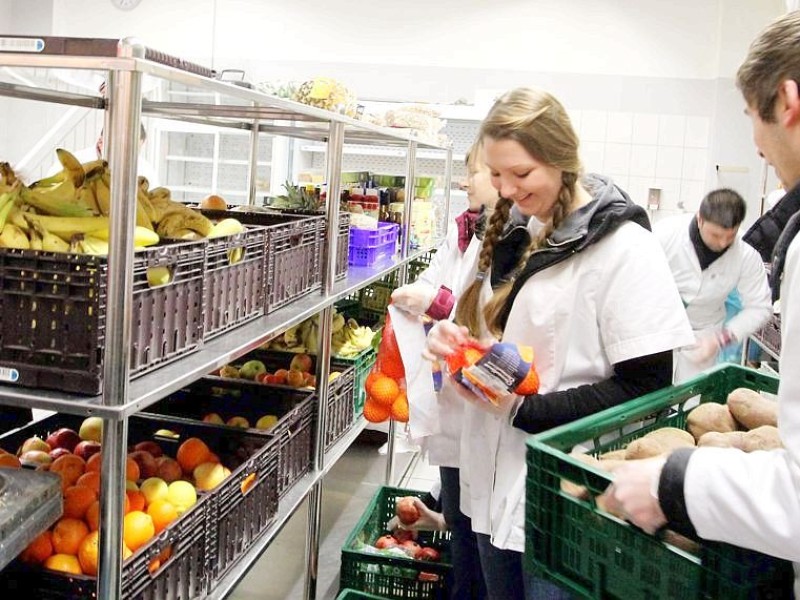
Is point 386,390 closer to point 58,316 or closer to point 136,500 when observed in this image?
point 136,500

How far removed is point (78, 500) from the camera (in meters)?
1.88

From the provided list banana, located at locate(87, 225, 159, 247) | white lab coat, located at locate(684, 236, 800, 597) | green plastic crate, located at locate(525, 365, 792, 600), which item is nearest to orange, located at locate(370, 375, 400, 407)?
banana, located at locate(87, 225, 159, 247)

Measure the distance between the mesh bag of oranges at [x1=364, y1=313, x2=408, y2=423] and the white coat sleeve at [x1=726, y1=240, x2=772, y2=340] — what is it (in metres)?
2.46

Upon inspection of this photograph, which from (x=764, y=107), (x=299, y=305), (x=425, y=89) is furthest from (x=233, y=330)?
(x=425, y=89)

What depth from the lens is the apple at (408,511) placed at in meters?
3.29

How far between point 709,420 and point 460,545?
114 centimetres

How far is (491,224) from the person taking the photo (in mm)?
2232

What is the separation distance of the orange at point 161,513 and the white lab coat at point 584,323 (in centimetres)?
79

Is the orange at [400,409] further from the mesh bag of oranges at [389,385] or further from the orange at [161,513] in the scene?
the orange at [161,513]

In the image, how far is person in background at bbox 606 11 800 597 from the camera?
1.10 metres

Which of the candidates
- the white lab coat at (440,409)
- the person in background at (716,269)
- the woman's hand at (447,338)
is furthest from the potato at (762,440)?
the person in background at (716,269)

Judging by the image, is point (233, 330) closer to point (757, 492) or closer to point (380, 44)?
point (757, 492)

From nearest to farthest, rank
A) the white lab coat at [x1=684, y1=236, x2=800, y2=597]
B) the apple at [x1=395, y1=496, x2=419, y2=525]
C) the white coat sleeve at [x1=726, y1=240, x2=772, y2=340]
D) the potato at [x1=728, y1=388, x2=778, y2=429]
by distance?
the white lab coat at [x1=684, y1=236, x2=800, y2=597]
the potato at [x1=728, y1=388, x2=778, y2=429]
the apple at [x1=395, y1=496, x2=419, y2=525]
the white coat sleeve at [x1=726, y1=240, x2=772, y2=340]

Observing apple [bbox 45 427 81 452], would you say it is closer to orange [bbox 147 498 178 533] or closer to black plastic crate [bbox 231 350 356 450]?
orange [bbox 147 498 178 533]
